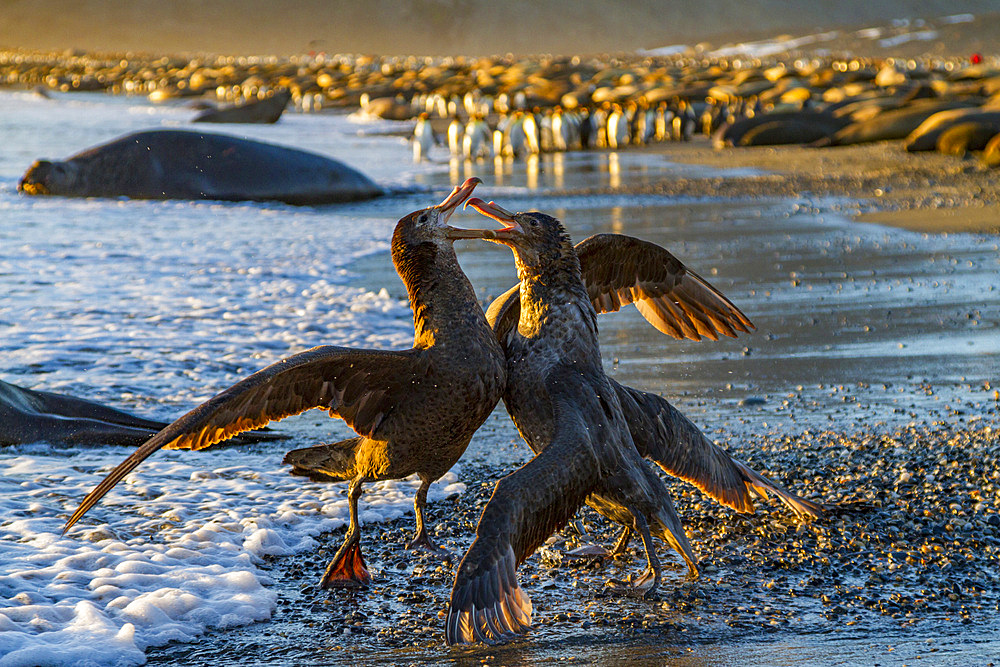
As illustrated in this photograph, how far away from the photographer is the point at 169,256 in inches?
488

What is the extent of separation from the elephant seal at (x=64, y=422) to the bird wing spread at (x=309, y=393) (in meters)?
1.84

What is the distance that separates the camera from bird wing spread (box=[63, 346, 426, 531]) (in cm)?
406

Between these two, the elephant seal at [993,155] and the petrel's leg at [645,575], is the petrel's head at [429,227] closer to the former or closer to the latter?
the petrel's leg at [645,575]

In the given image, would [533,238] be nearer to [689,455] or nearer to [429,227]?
[429,227]

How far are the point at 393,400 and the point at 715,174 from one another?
1755cm

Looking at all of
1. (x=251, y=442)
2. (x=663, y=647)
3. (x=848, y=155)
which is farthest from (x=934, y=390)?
(x=848, y=155)

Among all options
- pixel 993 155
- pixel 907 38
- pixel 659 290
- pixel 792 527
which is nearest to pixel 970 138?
pixel 993 155

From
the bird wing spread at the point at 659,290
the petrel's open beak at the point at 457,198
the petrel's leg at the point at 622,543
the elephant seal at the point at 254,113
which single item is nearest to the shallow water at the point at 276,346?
the bird wing spread at the point at 659,290

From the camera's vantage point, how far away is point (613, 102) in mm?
39219

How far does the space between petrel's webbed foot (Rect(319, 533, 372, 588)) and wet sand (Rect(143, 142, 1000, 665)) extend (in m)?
0.06

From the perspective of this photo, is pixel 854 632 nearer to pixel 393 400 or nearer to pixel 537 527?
pixel 537 527

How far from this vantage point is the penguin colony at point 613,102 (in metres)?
27.5

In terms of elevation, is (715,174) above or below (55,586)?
above

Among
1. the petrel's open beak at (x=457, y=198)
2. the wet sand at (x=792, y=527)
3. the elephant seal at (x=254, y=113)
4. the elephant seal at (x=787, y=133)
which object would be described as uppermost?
the elephant seal at (x=254, y=113)
